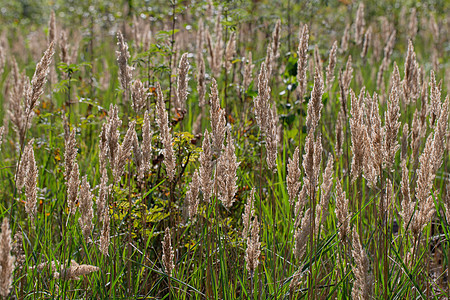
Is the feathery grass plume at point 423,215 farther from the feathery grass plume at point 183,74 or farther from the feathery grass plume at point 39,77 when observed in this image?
the feathery grass plume at point 39,77

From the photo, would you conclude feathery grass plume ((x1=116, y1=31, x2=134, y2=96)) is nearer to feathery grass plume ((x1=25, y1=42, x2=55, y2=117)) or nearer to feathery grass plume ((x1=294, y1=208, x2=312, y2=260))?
feathery grass plume ((x1=25, y1=42, x2=55, y2=117))

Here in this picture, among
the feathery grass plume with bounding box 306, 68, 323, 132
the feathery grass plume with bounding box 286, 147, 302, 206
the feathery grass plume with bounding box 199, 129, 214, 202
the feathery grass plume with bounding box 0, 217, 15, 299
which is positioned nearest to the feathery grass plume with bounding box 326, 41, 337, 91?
the feathery grass plume with bounding box 306, 68, 323, 132

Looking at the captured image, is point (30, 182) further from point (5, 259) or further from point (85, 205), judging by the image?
point (5, 259)

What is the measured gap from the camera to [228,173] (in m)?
1.79

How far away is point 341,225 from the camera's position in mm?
1752

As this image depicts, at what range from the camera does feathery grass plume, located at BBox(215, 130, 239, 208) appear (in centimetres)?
177

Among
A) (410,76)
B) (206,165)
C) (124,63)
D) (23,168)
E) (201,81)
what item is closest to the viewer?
(206,165)

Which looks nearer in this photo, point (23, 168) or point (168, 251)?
point (168, 251)

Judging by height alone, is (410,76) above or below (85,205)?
above

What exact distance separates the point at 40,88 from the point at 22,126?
2.43 ft

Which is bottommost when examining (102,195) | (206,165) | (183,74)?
(102,195)

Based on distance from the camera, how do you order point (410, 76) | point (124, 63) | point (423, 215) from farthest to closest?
point (410, 76) → point (124, 63) → point (423, 215)

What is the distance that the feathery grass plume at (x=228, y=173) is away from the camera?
1.77 m

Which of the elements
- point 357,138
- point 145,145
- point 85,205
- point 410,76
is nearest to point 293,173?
point 357,138
